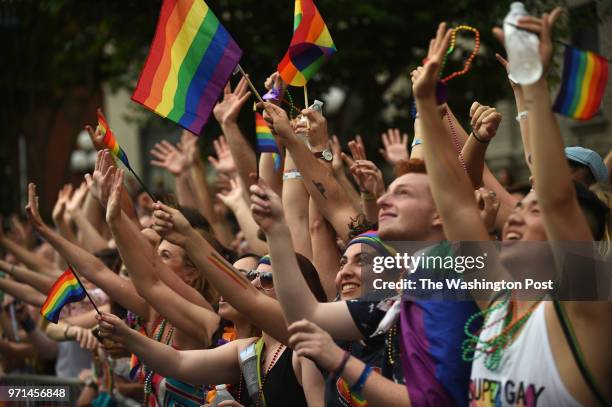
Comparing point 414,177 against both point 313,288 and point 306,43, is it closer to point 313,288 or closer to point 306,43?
point 313,288

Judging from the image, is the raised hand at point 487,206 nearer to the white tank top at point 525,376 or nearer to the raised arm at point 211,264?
the raised arm at point 211,264

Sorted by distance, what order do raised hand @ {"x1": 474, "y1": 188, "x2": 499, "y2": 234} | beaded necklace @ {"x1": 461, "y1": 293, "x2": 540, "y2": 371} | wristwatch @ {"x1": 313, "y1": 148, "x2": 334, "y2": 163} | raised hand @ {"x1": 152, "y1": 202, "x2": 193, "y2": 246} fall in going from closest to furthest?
beaded necklace @ {"x1": 461, "y1": 293, "x2": 540, "y2": 371} < raised hand @ {"x1": 152, "y1": 202, "x2": 193, "y2": 246} < raised hand @ {"x1": 474, "y1": 188, "x2": 499, "y2": 234} < wristwatch @ {"x1": 313, "y1": 148, "x2": 334, "y2": 163}

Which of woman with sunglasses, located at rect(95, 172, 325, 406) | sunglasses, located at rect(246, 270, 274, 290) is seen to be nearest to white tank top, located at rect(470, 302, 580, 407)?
woman with sunglasses, located at rect(95, 172, 325, 406)

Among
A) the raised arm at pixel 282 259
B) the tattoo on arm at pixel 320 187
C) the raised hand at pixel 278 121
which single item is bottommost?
the raised arm at pixel 282 259

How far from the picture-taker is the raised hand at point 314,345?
378 centimetres

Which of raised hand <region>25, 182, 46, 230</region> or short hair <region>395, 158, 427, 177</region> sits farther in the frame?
raised hand <region>25, 182, 46, 230</region>

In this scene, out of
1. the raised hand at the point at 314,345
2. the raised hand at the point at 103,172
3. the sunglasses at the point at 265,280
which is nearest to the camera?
the raised hand at the point at 314,345

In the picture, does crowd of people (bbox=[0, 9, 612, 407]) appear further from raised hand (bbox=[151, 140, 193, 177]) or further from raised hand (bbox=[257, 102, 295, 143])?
raised hand (bbox=[151, 140, 193, 177])

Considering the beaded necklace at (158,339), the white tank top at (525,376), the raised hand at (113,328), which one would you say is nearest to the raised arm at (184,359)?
the raised hand at (113,328)

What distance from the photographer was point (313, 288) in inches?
203

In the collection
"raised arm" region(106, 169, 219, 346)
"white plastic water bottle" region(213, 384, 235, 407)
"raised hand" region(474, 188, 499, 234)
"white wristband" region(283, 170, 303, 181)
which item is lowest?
"white plastic water bottle" region(213, 384, 235, 407)

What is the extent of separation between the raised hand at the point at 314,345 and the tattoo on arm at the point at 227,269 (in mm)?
699

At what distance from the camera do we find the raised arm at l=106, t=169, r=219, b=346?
5.61 metres

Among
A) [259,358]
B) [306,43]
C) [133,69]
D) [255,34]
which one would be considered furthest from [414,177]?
[133,69]
